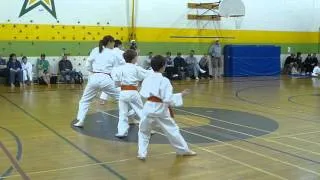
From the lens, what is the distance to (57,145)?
7.20 m

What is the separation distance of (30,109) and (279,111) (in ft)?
20.6

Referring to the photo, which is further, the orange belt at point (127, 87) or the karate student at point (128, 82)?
the orange belt at point (127, 87)

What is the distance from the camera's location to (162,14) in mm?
21109

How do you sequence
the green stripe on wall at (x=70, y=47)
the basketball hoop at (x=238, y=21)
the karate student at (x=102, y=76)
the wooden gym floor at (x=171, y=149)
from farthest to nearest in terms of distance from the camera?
the basketball hoop at (x=238, y=21) → the green stripe on wall at (x=70, y=47) → the karate student at (x=102, y=76) → the wooden gym floor at (x=171, y=149)

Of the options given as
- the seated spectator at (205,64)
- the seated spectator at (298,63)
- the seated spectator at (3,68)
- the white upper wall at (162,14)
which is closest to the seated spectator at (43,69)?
the seated spectator at (3,68)

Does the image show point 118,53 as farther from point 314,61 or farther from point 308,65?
point 314,61

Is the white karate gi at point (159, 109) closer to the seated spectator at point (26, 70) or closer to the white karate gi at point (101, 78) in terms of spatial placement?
the white karate gi at point (101, 78)

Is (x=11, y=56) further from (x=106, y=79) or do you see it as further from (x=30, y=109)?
(x=106, y=79)

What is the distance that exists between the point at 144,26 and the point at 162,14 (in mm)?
1126

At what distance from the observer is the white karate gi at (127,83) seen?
24.7ft

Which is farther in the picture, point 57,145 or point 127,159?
point 57,145

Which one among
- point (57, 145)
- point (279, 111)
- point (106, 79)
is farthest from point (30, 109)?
point (279, 111)

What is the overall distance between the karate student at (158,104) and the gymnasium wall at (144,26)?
13288 millimetres

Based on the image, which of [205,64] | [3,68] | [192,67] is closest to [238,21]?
[205,64]
